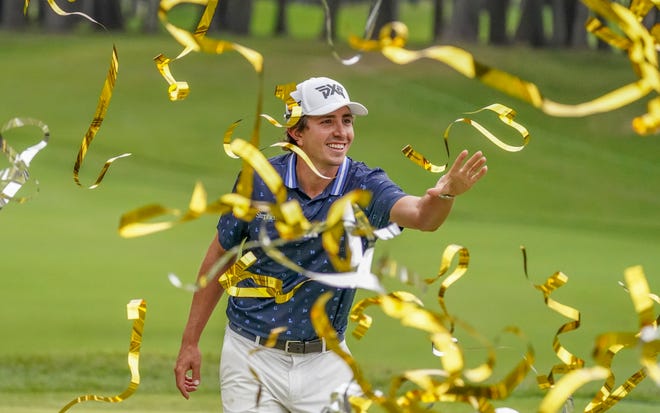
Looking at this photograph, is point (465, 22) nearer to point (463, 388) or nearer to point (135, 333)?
point (135, 333)

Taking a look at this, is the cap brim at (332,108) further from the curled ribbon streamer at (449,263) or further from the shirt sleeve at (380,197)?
the curled ribbon streamer at (449,263)

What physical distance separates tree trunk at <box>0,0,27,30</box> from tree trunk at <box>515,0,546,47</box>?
8.07 metres

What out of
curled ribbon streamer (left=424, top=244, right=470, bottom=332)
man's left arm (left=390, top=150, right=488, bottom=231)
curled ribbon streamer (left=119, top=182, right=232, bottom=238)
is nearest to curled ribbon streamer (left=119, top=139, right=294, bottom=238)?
curled ribbon streamer (left=119, top=182, right=232, bottom=238)

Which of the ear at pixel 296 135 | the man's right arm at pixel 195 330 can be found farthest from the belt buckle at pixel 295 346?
the ear at pixel 296 135

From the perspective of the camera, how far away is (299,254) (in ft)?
14.0

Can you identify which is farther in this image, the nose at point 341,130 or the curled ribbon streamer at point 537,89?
the nose at point 341,130

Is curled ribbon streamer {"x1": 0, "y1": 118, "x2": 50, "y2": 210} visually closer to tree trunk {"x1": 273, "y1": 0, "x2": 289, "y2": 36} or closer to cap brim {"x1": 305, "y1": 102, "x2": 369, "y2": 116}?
cap brim {"x1": 305, "y1": 102, "x2": 369, "y2": 116}

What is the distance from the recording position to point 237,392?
14.1 feet

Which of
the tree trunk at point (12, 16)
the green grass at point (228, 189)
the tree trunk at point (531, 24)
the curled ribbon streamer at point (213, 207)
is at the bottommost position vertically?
the tree trunk at point (12, 16)

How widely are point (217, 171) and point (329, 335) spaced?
11.3 meters

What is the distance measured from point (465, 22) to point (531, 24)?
42.9 inches

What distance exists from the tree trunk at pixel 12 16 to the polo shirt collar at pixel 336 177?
20.4 meters

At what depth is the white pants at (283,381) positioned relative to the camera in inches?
168

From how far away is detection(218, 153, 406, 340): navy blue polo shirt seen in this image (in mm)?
4258
